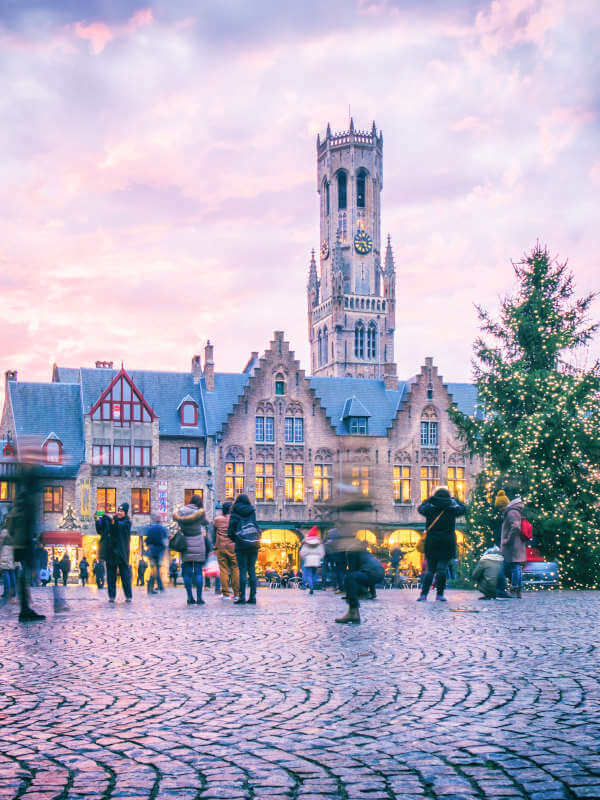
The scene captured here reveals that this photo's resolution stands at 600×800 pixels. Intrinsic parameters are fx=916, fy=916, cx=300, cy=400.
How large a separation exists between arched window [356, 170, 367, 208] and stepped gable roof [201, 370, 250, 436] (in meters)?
60.3

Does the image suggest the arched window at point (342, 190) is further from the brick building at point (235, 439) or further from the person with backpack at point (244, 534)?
the person with backpack at point (244, 534)

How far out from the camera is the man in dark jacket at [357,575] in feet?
36.5

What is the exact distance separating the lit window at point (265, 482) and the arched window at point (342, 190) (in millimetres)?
66033

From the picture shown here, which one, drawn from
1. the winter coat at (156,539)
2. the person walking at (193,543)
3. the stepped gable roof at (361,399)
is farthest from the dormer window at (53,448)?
the person walking at (193,543)

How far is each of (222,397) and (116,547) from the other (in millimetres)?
36656

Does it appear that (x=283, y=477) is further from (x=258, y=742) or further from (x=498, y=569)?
(x=258, y=742)

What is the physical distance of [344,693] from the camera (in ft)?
20.2

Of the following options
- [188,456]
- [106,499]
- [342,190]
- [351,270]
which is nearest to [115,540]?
[106,499]

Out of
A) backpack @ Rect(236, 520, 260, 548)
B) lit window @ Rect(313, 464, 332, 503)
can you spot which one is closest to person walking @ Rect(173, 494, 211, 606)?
backpack @ Rect(236, 520, 260, 548)

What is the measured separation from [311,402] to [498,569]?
1426 inches

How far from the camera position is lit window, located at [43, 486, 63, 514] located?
4803 centimetres

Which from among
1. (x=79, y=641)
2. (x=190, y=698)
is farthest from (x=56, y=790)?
(x=79, y=641)

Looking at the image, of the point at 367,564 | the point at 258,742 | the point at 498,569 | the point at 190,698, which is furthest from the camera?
the point at 498,569

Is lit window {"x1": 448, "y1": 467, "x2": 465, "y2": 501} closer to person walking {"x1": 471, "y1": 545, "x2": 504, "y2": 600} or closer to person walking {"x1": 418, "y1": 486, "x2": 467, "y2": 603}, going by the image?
person walking {"x1": 471, "y1": 545, "x2": 504, "y2": 600}
